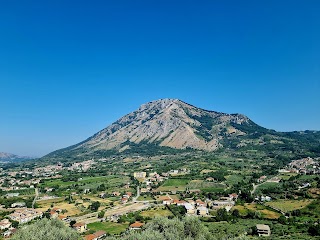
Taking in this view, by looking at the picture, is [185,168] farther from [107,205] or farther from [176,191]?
[107,205]

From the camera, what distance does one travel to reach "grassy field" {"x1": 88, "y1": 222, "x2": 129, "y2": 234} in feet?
206

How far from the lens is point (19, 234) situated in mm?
36469

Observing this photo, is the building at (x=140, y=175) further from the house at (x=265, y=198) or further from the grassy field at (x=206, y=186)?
the house at (x=265, y=198)

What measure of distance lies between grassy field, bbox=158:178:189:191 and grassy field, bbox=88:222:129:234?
51.8 metres

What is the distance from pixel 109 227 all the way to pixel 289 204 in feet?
158

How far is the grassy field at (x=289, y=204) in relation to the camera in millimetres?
75319

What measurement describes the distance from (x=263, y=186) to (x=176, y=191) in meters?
32.1

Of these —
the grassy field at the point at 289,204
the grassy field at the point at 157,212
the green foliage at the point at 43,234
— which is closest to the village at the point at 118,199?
the grassy field at the point at 157,212

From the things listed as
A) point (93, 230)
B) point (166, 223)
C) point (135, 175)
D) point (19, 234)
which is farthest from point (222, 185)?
point (19, 234)

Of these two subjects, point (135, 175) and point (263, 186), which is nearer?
point (263, 186)

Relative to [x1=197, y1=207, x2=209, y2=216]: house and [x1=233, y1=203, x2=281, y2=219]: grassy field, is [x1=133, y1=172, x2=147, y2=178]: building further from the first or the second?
[x1=233, y1=203, x2=281, y2=219]: grassy field

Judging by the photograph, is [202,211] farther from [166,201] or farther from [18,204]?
[18,204]

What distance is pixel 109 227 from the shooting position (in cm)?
6619

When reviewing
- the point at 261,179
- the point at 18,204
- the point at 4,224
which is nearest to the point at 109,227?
the point at 4,224
